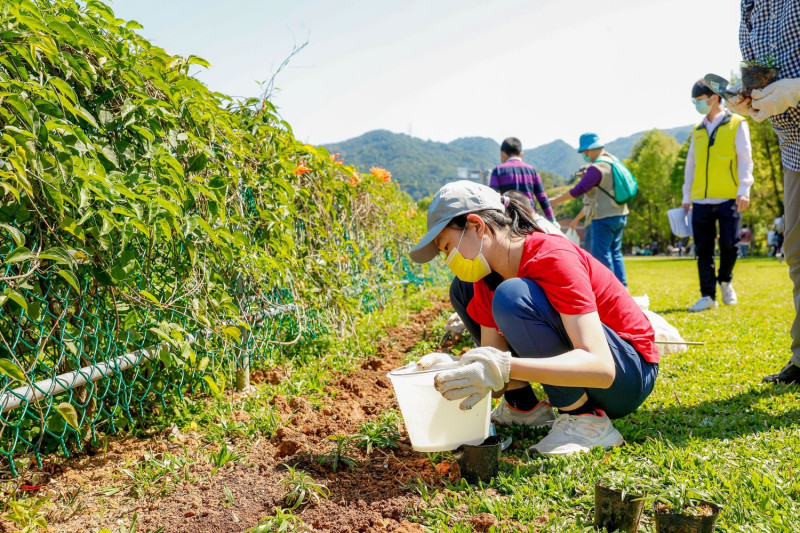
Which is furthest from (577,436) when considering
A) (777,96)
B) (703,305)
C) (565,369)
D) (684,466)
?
(703,305)

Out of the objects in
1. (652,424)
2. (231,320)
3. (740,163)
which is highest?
(740,163)

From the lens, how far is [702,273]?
5.21 m

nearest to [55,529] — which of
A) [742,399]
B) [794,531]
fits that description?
[794,531]

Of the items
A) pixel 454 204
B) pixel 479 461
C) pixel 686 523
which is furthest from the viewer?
pixel 454 204

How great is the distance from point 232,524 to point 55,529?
1.73ft

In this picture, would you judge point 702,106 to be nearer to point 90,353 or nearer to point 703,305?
point 703,305

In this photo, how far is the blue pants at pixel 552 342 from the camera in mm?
1943

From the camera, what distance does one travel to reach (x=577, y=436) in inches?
82.0

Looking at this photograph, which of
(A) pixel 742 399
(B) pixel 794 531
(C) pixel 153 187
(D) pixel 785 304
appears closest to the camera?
(B) pixel 794 531

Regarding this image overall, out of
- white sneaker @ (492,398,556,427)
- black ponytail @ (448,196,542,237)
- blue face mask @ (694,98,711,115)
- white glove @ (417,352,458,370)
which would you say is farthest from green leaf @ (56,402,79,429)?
blue face mask @ (694,98,711,115)

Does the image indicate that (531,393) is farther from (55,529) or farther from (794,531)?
(55,529)

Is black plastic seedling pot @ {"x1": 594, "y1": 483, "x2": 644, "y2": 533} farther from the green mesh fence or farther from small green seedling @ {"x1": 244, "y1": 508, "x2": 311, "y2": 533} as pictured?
the green mesh fence

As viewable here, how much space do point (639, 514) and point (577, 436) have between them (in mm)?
526

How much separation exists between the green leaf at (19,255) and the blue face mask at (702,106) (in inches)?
198
